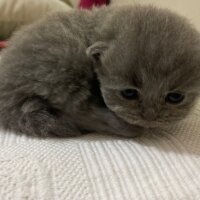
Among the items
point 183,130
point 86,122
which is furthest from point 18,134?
point 183,130

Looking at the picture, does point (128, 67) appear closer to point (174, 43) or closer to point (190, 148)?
point (174, 43)

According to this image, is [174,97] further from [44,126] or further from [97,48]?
[44,126]

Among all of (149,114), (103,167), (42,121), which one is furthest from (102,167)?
(42,121)

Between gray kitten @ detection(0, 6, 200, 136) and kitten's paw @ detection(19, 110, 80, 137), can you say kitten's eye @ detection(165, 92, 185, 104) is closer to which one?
gray kitten @ detection(0, 6, 200, 136)

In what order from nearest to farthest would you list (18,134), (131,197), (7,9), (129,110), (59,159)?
(131,197)
(59,159)
(129,110)
(18,134)
(7,9)

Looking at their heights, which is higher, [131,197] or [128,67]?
[128,67]

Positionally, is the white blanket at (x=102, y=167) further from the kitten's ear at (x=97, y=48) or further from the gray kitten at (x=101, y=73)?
the kitten's ear at (x=97, y=48)
